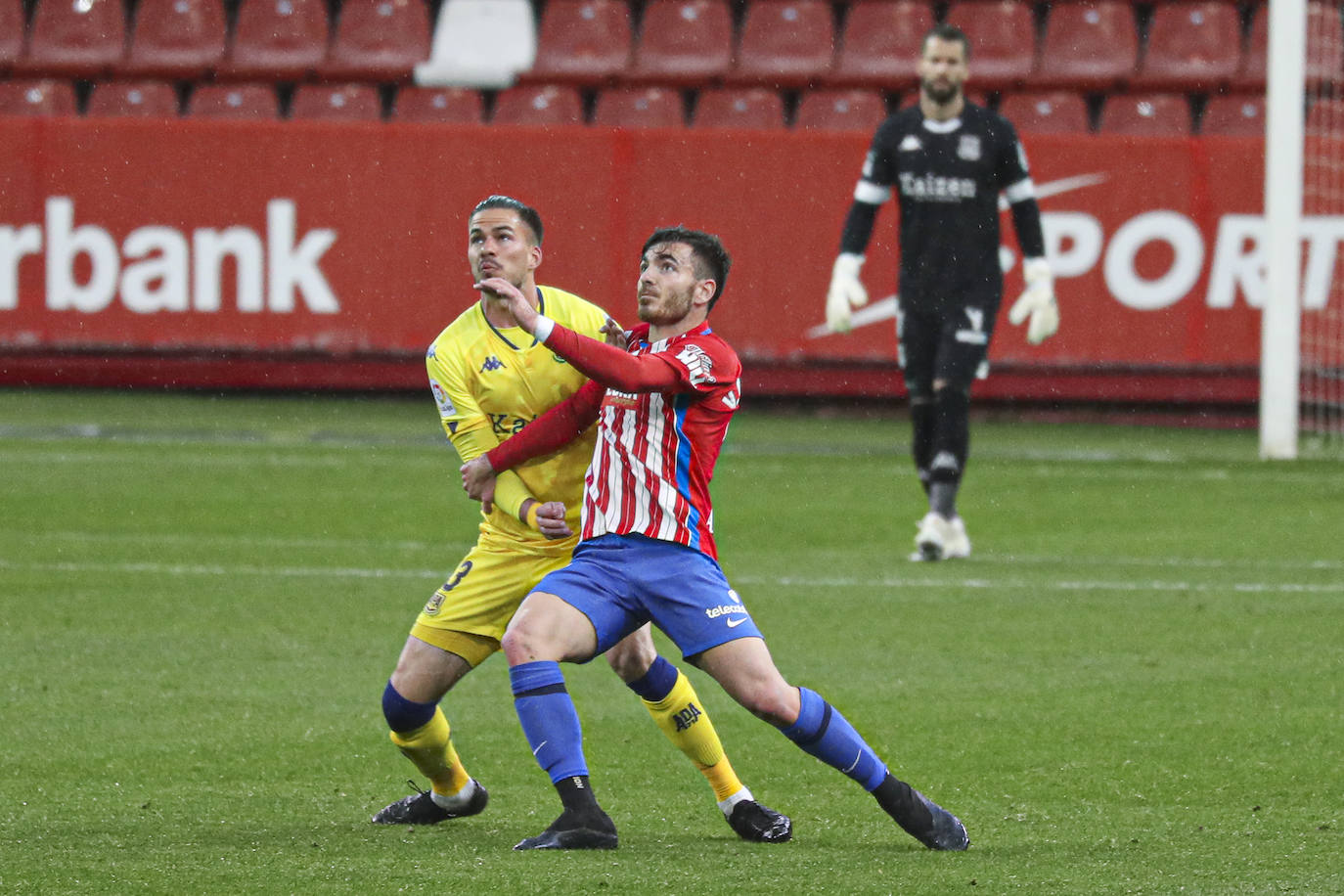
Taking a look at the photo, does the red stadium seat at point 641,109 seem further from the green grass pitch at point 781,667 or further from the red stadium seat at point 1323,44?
the red stadium seat at point 1323,44

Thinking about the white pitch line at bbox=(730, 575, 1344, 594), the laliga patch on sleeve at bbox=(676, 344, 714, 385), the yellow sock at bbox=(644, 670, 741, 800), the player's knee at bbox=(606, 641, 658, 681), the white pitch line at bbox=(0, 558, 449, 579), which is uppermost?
the laliga patch on sleeve at bbox=(676, 344, 714, 385)

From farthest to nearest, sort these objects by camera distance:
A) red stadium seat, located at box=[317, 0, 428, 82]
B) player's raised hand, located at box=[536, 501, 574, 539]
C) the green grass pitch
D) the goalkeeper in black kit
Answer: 1. red stadium seat, located at box=[317, 0, 428, 82]
2. the goalkeeper in black kit
3. player's raised hand, located at box=[536, 501, 574, 539]
4. the green grass pitch

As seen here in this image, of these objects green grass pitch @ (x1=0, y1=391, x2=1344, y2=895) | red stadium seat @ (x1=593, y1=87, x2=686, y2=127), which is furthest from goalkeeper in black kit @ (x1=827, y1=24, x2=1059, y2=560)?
red stadium seat @ (x1=593, y1=87, x2=686, y2=127)

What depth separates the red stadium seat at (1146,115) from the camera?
15.9 meters

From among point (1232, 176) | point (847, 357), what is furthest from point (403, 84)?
point (1232, 176)

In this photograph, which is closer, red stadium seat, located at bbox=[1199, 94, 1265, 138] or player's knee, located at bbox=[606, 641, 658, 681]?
player's knee, located at bbox=[606, 641, 658, 681]

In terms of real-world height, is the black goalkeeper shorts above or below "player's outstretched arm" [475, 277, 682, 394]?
below

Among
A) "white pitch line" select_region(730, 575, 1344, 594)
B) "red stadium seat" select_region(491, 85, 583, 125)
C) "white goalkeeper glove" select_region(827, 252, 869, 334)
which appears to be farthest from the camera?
"red stadium seat" select_region(491, 85, 583, 125)

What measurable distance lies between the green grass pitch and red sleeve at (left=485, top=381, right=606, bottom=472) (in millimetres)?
919

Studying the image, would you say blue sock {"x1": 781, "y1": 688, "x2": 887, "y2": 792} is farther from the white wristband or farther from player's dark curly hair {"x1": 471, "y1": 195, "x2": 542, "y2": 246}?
player's dark curly hair {"x1": 471, "y1": 195, "x2": 542, "y2": 246}

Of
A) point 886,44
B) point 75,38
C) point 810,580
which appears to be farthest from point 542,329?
point 75,38

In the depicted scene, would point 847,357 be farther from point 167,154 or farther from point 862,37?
point 167,154

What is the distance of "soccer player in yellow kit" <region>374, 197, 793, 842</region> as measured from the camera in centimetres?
537

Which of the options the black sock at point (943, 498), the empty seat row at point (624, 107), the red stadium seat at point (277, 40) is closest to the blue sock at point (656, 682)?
the black sock at point (943, 498)
